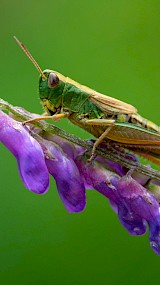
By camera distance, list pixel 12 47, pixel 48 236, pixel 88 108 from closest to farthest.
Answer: pixel 88 108 → pixel 48 236 → pixel 12 47

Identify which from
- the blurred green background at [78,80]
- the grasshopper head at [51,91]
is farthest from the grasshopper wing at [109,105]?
the blurred green background at [78,80]

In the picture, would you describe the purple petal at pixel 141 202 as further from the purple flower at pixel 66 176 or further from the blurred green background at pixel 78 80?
the blurred green background at pixel 78 80

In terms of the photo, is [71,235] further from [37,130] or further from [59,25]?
[37,130]

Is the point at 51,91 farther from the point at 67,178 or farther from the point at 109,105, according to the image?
the point at 67,178

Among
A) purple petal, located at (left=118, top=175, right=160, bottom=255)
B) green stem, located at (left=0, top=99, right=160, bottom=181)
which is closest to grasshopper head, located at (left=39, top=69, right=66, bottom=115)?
green stem, located at (left=0, top=99, right=160, bottom=181)

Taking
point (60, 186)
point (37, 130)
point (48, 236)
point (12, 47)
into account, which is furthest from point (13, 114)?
point (12, 47)

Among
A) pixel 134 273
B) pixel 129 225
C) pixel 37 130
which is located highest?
pixel 37 130

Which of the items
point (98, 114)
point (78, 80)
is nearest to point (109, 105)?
point (98, 114)
